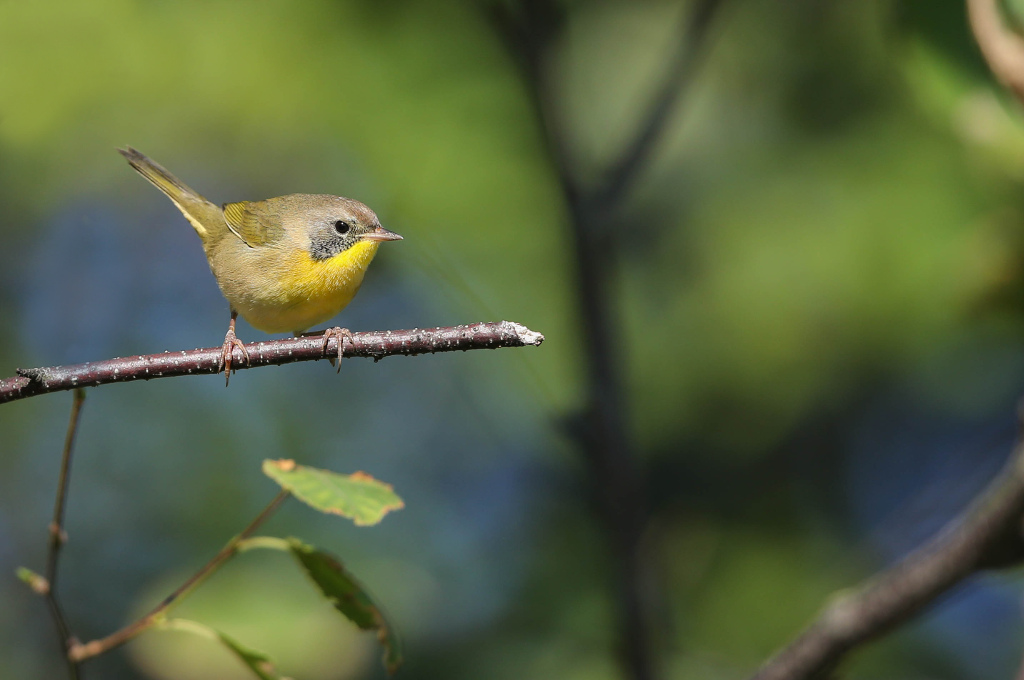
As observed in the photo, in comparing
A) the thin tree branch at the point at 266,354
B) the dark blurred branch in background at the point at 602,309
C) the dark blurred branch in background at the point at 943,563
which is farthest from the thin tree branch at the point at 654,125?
the dark blurred branch in background at the point at 943,563

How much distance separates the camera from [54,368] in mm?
1454

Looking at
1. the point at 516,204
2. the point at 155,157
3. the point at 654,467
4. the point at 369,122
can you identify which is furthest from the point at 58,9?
the point at 654,467

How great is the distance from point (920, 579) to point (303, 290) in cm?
214

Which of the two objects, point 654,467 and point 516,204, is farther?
point 654,467

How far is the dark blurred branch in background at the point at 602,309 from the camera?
2.01 meters

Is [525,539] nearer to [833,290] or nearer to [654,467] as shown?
[654,467]

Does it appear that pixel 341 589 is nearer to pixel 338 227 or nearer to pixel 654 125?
pixel 654 125

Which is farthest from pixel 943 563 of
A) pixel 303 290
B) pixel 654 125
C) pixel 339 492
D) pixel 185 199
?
pixel 185 199

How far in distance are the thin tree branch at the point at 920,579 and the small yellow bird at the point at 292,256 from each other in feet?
6.27

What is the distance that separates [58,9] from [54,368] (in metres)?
2.16

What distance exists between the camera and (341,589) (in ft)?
5.47

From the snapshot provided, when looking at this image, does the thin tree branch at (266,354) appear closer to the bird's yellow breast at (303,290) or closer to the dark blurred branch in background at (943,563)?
the dark blurred branch in background at (943,563)

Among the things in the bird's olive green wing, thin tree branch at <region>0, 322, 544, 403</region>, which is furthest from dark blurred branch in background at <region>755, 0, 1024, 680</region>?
the bird's olive green wing

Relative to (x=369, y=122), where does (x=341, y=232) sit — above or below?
below
